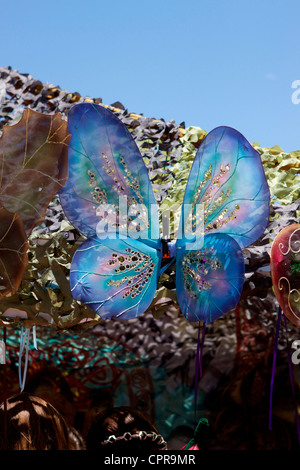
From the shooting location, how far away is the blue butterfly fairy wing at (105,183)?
173 cm

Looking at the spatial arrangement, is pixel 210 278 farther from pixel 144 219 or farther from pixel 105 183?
pixel 105 183

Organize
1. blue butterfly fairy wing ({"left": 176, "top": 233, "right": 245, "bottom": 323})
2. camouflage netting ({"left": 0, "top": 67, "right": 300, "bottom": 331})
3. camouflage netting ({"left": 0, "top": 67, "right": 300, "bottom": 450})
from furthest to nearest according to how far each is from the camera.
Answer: camouflage netting ({"left": 0, "top": 67, "right": 300, "bottom": 450}) < camouflage netting ({"left": 0, "top": 67, "right": 300, "bottom": 331}) < blue butterfly fairy wing ({"left": 176, "top": 233, "right": 245, "bottom": 323})

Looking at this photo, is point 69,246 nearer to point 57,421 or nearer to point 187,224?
point 187,224

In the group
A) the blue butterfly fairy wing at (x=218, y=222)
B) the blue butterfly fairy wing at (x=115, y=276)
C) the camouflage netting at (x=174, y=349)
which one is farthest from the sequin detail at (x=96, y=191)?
the camouflage netting at (x=174, y=349)

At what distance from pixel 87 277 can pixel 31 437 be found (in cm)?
87

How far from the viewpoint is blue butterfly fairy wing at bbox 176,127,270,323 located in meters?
1.69

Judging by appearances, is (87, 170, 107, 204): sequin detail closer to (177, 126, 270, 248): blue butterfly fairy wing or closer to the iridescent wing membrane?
the iridescent wing membrane

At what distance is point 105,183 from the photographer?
179cm

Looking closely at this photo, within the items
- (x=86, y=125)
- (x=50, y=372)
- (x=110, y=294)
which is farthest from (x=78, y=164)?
(x=50, y=372)

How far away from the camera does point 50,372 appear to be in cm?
297

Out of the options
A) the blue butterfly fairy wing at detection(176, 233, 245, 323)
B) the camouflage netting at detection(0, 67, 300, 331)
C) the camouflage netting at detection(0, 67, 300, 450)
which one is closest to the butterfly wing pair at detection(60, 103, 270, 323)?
the blue butterfly fairy wing at detection(176, 233, 245, 323)

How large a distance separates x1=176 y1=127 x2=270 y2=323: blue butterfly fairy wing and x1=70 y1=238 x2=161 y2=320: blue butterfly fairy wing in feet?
0.34

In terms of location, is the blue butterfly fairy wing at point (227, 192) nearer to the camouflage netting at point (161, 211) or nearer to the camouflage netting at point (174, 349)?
the camouflage netting at point (161, 211)

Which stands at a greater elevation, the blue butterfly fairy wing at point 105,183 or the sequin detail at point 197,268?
the blue butterfly fairy wing at point 105,183
